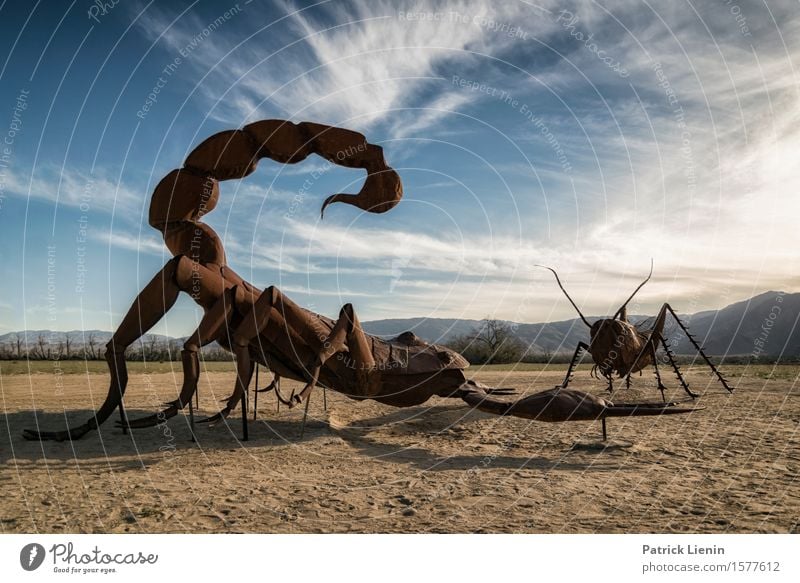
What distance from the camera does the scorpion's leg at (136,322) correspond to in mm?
7684

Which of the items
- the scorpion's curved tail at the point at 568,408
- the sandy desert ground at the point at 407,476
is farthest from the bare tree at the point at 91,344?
the scorpion's curved tail at the point at 568,408

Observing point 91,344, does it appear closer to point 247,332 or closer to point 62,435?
point 62,435

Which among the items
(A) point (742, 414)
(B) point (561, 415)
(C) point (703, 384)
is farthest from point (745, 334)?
(B) point (561, 415)

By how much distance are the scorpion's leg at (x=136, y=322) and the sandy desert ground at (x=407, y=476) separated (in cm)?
76

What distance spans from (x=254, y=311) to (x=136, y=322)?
1700mm

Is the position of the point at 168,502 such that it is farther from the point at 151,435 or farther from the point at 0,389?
the point at 0,389

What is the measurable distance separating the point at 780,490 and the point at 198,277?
8.31m

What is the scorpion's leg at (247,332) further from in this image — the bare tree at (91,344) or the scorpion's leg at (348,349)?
the bare tree at (91,344)

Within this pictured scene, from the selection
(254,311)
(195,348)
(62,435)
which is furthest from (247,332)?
(62,435)

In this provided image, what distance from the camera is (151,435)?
29.3 ft

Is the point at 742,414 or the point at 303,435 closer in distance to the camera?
the point at 303,435

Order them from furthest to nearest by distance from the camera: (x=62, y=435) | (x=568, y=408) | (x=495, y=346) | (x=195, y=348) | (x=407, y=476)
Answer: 1. (x=495, y=346)
2. (x=568, y=408)
3. (x=62, y=435)
4. (x=195, y=348)
5. (x=407, y=476)

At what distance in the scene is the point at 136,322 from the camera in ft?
25.2

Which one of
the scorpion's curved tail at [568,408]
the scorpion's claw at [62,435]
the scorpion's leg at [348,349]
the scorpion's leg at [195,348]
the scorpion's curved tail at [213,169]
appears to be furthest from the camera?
the scorpion's leg at [348,349]
